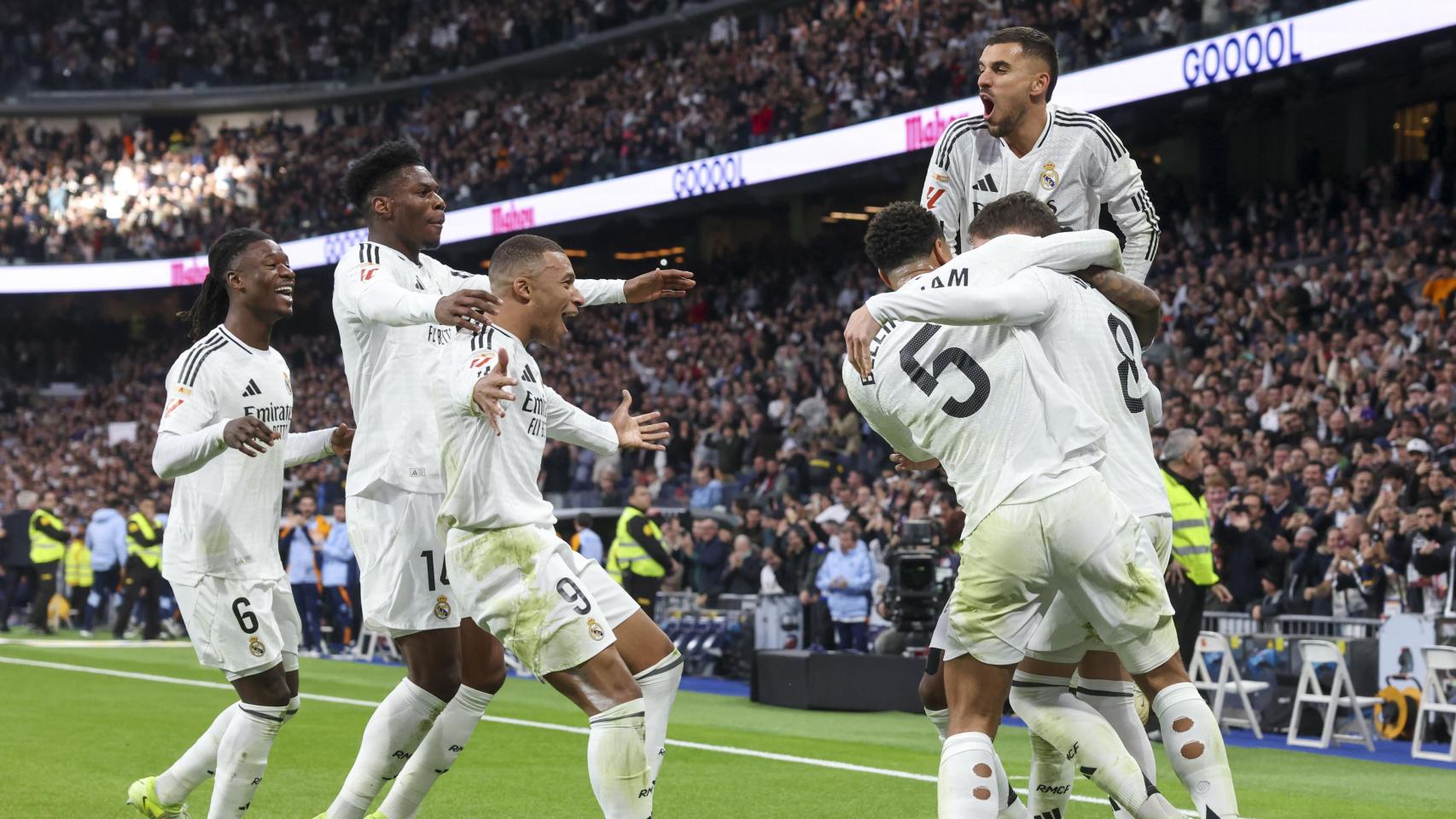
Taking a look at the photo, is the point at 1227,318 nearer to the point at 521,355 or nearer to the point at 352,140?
the point at 521,355

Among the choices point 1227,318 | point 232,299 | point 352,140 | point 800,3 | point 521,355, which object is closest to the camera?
point 521,355

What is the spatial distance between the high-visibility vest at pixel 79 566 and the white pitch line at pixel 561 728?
8052 millimetres

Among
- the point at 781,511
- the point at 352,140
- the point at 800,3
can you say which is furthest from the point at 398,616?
the point at 352,140

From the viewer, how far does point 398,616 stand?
19.8 ft

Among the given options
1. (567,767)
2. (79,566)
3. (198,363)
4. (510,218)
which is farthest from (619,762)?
(510,218)

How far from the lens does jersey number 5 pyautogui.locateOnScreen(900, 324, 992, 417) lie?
5008 mm

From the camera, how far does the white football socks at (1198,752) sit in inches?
202

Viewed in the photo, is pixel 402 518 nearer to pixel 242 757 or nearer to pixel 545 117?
pixel 242 757

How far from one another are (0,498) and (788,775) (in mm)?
32303

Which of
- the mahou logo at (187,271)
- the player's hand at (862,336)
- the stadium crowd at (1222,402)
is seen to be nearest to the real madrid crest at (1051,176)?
the player's hand at (862,336)

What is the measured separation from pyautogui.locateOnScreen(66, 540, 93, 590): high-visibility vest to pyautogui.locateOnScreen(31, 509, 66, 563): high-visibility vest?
69.7 inches

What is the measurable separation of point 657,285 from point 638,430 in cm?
59

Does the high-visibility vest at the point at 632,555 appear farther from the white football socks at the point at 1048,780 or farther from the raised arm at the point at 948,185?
the white football socks at the point at 1048,780

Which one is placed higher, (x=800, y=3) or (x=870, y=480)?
(x=800, y=3)
